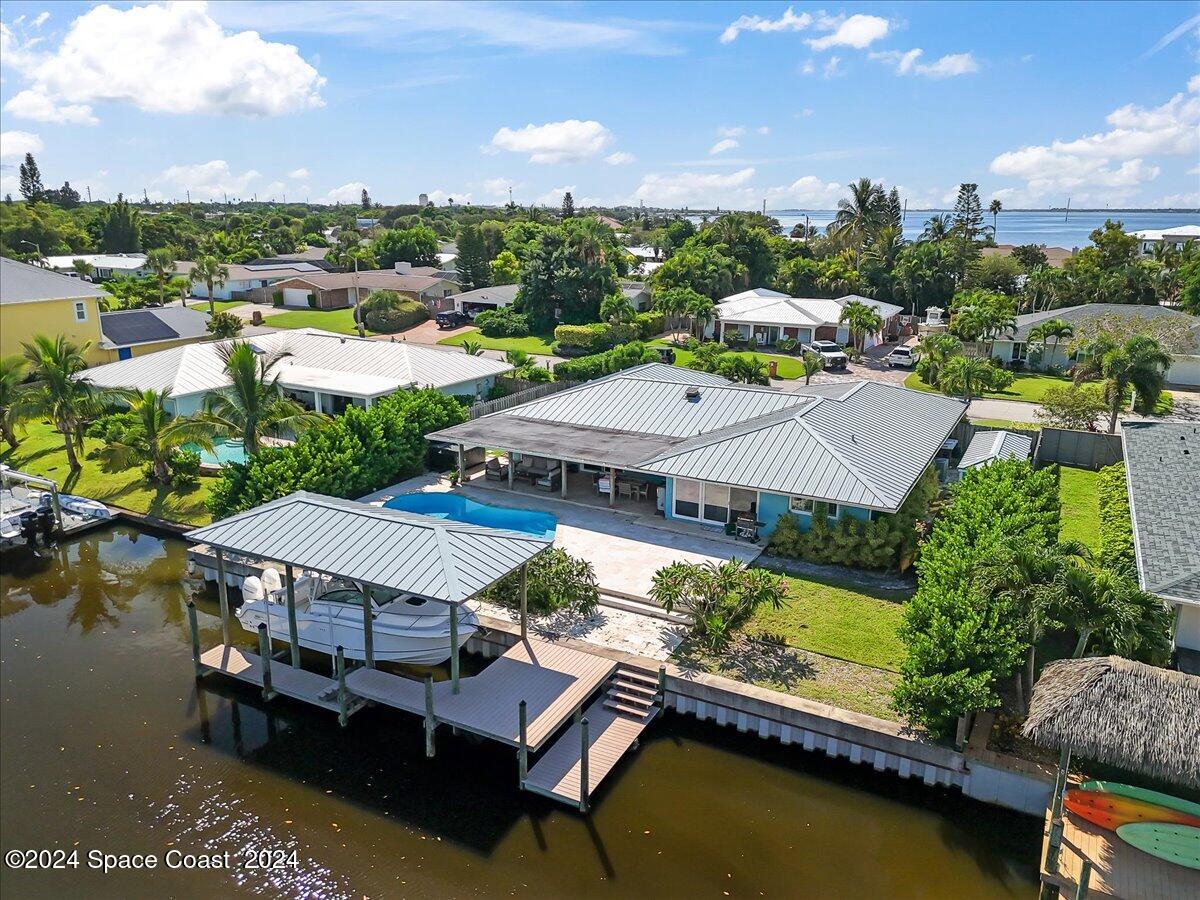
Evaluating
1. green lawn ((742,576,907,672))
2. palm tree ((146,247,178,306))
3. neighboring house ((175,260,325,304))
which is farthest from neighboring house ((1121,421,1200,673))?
neighboring house ((175,260,325,304))

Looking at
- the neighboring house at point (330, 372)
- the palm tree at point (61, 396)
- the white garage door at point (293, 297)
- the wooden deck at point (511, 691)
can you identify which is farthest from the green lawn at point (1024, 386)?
the white garage door at point (293, 297)

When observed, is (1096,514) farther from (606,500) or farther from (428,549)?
(428,549)

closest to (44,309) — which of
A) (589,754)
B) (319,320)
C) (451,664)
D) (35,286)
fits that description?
(35,286)

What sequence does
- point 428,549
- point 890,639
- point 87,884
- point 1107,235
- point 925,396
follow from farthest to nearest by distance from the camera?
point 1107,235 → point 925,396 → point 890,639 → point 428,549 → point 87,884

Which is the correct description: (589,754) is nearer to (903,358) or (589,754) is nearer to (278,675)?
(278,675)

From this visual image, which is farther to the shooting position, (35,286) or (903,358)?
(903,358)

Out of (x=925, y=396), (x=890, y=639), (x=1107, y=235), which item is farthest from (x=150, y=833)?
(x=1107, y=235)

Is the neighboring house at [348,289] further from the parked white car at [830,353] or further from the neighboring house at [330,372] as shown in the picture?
the parked white car at [830,353]
